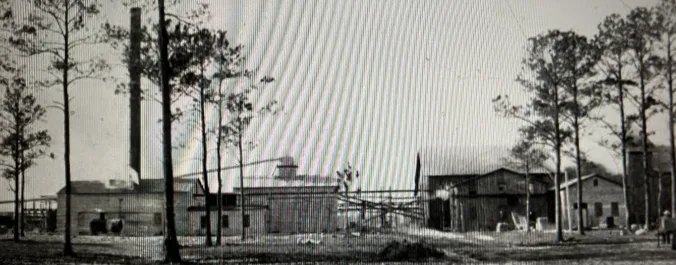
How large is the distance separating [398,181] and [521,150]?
272 inches

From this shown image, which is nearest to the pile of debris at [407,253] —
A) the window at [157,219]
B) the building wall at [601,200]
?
the window at [157,219]

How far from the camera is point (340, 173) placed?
16.3 meters

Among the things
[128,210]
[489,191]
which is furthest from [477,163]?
[128,210]

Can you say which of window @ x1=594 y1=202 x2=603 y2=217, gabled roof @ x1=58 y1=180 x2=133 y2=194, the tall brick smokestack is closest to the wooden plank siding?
window @ x1=594 y1=202 x2=603 y2=217

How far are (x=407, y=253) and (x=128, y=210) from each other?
12.5m

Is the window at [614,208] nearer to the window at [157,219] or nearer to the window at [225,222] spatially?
the window at [225,222]

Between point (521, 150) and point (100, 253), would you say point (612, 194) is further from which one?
point (100, 253)

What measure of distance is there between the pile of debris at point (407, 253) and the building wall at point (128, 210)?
8114 millimetres

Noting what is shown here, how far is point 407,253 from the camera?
43.7 feet

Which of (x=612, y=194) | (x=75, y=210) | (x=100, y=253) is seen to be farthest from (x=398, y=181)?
(x=75, y=210)

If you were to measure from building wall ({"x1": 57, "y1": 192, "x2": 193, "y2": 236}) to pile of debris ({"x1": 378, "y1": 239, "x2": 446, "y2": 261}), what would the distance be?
8.11m

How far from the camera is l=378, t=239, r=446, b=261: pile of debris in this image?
13.1 meters

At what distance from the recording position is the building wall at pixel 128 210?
21422 mm

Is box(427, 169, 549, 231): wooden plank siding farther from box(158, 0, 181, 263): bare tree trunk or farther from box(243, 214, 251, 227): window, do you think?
box(158, 0, 181, 263): bare tree trunk
